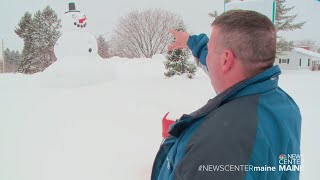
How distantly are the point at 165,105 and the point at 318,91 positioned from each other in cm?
446

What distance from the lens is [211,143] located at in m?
0.93

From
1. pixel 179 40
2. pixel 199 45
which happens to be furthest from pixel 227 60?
pixel 179 40

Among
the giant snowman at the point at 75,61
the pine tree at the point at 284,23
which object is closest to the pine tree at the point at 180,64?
the giant snowman at the point at 75,61

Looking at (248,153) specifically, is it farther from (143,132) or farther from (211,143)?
(143,132)

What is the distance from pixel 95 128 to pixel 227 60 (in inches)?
172

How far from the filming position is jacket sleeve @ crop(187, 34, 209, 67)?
1.81 meters

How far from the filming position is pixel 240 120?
969 millimetres

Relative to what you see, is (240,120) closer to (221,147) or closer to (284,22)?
(221,147)

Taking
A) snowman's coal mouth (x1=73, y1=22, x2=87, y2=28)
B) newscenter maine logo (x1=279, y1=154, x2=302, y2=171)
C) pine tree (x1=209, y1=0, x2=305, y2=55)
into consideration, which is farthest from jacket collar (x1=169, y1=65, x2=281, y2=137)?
pine tree (x1=209, y1=0, x2=305, y2=55)

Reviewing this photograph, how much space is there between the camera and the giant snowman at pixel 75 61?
10.2 meters

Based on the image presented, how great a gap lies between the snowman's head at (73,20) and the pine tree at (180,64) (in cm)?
356

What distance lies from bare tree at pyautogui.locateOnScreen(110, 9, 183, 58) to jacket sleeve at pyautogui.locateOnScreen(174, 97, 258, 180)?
23.4 m

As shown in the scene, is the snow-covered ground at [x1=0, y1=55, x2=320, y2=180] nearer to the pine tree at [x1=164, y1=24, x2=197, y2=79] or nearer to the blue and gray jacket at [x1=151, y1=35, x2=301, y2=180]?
the blue and gray jacket at [x1=151, y1=35, x2=301, y2=180]

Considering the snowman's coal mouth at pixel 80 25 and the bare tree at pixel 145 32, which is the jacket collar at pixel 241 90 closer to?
the snowman's coal mouth at pixel 80 25
